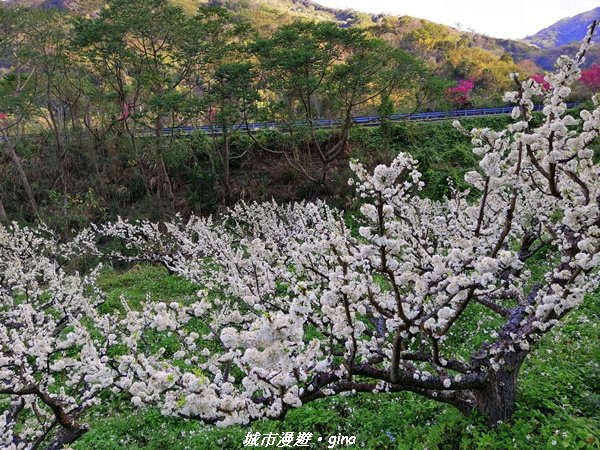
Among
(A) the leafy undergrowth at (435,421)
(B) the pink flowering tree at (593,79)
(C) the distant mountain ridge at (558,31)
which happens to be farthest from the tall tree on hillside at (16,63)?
(C) the distant mountain ridge at (558,31)

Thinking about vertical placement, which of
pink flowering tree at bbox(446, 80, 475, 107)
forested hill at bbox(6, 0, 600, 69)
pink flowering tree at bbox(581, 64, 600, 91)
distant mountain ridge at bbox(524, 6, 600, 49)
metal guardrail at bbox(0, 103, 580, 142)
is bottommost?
metal guardrail at bbox(0, 103, 580, 142)

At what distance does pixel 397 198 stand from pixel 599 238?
2.08 m

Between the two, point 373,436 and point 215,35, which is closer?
point 373,436

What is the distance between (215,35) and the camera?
19797 mm

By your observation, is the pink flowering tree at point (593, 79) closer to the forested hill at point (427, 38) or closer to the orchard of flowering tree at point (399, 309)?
the forested hill at point (427, 38)

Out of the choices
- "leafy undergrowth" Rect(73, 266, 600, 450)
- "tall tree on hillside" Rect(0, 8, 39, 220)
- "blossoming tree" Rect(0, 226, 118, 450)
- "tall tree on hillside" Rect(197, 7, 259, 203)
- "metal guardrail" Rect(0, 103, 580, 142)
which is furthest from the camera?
"metal guardrail" Rect(0, 103, 580, 142)

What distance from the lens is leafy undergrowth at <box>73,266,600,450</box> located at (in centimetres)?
403

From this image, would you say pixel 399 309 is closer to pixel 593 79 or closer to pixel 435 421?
pixel 435 421

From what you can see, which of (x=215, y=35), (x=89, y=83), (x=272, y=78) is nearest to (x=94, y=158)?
(x=89, y=83)

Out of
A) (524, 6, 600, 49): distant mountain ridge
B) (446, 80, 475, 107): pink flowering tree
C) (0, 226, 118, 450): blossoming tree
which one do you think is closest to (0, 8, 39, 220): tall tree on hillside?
(0, 226, 118, 450): blossoming tree

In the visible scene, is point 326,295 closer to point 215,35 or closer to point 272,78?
point 272,78

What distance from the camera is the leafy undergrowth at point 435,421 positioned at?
13.2 ft

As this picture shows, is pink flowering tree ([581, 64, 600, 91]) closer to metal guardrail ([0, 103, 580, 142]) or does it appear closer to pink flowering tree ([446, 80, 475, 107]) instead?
metal guardrail ([0, 103, 580, 142])

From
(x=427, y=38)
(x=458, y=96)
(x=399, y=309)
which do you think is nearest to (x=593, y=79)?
(x=458, y=96)
